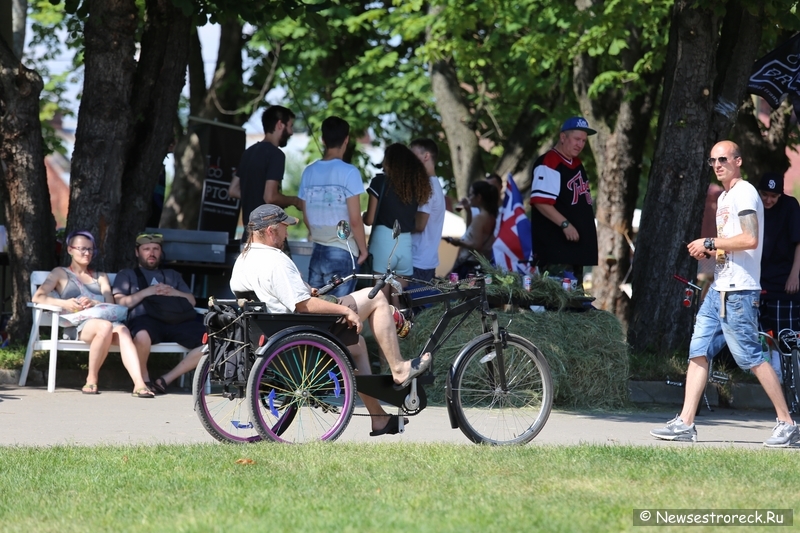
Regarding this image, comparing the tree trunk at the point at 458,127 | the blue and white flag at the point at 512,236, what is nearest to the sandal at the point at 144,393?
the blue and white flag at the point at 512,236

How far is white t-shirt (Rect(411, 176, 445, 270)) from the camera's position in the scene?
10.5 metres

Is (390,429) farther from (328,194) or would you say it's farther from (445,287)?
(328,194)

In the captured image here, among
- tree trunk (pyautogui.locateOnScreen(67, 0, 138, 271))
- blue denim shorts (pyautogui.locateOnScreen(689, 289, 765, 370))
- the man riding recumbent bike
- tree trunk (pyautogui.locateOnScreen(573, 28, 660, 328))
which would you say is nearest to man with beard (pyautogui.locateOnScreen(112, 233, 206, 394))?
tree trunk (pyautogui.locateOnScreen(67, 0, 138, 271))

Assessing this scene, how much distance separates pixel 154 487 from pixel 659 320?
738 cm

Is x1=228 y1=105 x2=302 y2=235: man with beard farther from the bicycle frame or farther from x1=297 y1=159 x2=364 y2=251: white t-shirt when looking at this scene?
the bicycle frame

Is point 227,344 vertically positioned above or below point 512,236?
below

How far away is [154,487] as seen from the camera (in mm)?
5629

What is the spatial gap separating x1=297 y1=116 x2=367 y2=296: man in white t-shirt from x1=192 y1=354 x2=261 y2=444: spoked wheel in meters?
2.40

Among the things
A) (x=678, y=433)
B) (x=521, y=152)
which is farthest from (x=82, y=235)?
(x=521, y=152)

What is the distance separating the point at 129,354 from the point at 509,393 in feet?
13.0

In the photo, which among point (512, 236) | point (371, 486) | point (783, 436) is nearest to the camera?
point (371, 486)

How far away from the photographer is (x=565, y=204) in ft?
34.5

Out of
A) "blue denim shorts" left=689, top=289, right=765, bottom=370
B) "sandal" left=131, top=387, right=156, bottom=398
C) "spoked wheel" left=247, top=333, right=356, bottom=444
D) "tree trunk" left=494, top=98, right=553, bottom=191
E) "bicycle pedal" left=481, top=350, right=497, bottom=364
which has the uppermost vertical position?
"tree trunk" left=494, top=98, right=553, bottom=191

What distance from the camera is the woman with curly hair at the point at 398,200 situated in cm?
990
